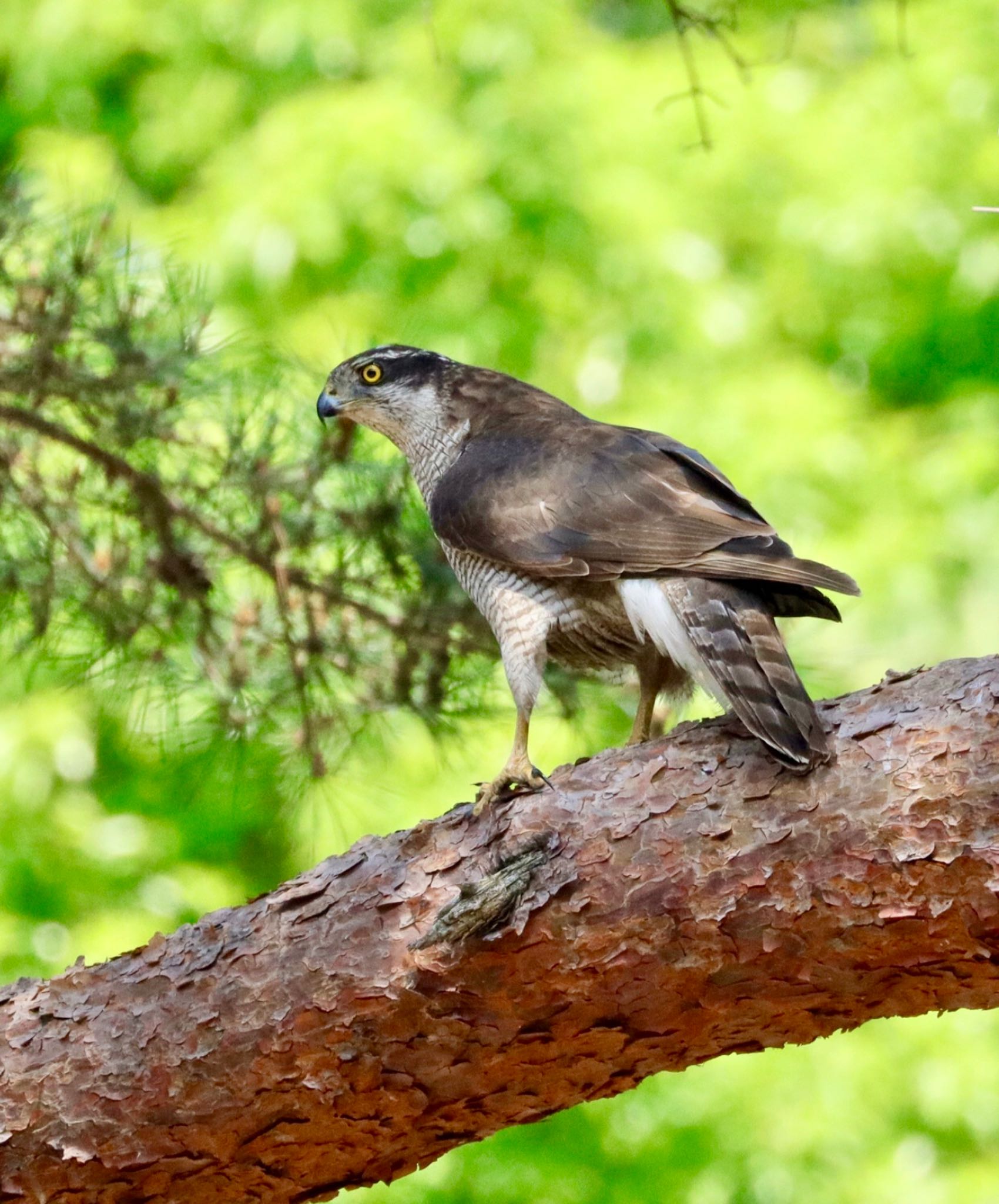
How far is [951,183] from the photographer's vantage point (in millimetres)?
5750

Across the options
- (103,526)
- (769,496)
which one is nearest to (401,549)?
(103,526)

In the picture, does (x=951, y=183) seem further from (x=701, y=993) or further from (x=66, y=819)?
(x=701, y=993)

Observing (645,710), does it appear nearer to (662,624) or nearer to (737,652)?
(662,624)

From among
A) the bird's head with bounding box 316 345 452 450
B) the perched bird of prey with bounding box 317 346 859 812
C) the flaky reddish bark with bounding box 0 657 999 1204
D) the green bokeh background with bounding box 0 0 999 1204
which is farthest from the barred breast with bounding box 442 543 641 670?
the green bokeh background with bounding box 0 0 999 1204

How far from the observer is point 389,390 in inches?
128

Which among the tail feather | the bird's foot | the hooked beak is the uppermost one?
the hooked beak

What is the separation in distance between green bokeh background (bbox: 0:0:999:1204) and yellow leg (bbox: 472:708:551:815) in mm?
1784

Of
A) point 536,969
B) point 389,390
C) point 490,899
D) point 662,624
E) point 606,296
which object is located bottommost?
point 536,969

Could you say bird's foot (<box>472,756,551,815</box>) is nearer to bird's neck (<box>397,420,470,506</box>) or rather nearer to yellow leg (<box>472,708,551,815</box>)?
yellow leg (<box>472,708,551,815</box>)

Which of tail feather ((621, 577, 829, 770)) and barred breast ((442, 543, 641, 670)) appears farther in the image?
barred breast ((442, 543, 641, 670))

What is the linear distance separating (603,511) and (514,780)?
51 cm

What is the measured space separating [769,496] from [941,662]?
2975 mm

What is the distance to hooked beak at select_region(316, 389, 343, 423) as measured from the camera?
3221 millimetres

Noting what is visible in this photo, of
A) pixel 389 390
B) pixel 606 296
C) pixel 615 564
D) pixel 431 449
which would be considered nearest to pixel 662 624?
pixel 615 564
